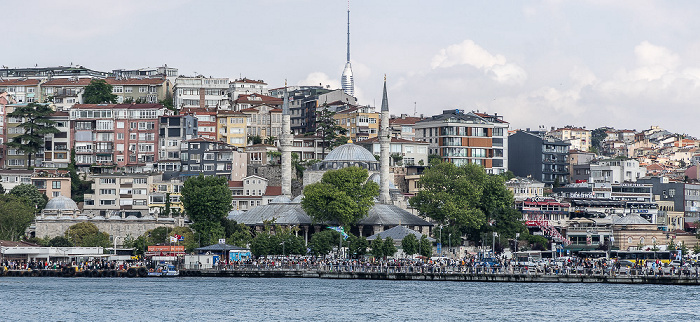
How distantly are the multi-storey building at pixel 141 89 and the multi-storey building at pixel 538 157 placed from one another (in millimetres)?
33421

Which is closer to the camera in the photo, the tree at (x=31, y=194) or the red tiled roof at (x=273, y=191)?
the tree at (x=31, y=194)

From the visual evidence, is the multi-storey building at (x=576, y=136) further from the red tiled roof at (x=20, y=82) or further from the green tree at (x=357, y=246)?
the green tree at (x=357, y=246)

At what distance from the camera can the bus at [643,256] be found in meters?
89.3

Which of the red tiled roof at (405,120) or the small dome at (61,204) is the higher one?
the red tiled roof at (405,120)

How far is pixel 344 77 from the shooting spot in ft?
567

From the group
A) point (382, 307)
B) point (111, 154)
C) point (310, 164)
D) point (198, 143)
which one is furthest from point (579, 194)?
point (382, 307)

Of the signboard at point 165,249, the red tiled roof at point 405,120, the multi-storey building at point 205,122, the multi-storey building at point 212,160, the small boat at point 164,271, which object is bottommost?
the small boat at point 164,271

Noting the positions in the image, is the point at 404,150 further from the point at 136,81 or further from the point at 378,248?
the point at 378,248

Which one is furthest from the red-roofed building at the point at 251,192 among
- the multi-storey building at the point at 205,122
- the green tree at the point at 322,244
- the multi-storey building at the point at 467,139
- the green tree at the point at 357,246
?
the multi-storey building at the point at 467,139

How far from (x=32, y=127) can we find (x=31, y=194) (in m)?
14.0

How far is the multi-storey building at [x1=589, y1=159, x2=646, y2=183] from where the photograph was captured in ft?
420

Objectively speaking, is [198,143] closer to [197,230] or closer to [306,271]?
[197,230]

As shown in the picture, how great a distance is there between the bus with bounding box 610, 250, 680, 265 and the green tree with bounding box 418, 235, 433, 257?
13.0m

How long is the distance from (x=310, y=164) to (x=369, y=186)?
16300mm
